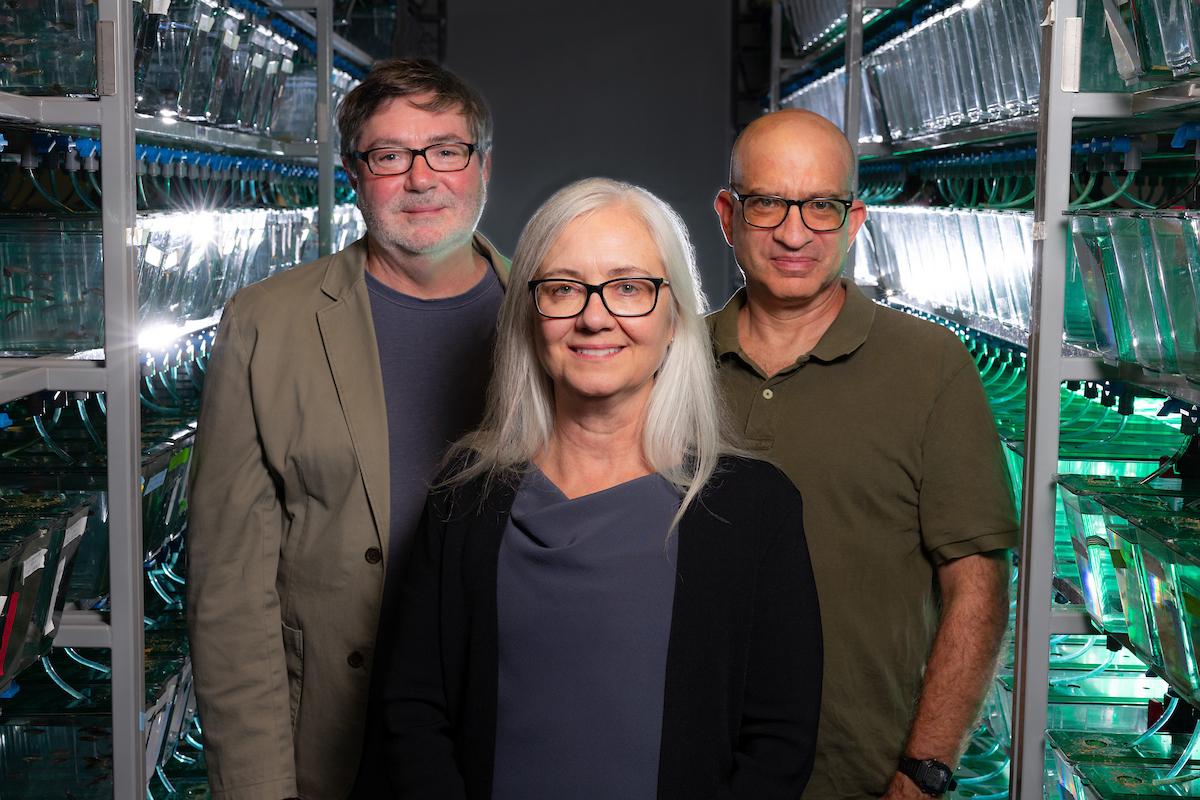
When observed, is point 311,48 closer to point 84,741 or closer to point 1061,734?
point 84,741

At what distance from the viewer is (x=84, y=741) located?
2.24 metres

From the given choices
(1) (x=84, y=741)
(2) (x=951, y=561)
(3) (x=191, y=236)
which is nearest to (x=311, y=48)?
(3) (x=191, y=236)

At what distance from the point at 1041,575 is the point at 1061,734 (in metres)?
0.29

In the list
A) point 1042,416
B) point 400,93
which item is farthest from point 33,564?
point 1042,416

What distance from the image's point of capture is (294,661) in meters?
1.82

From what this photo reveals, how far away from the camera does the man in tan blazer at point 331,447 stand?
174 cm

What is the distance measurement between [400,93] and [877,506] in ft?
3.32

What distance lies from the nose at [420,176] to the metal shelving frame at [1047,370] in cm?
102

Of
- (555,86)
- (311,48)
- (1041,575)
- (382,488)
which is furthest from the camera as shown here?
(555,86)

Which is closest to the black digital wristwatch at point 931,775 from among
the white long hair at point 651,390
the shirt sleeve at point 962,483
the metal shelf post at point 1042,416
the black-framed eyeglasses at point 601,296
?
the shirt sleeve at point 962,483

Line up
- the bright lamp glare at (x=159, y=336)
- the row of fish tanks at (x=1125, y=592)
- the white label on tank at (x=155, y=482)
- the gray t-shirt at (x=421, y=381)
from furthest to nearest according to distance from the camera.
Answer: the bright lamp glare at (x=159, y=336)
the white label on tank at (x=155, y=482)
the gray t-shirt at (x=421, y=381)
the row of fish tanks at (x=1125, y=592)

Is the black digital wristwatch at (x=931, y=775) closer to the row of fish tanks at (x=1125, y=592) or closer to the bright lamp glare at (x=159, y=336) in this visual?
the row of fish tanks at (x=1125, y=592)

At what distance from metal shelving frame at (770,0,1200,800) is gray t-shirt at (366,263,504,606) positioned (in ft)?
3.11

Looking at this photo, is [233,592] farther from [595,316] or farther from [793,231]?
[793,231]
